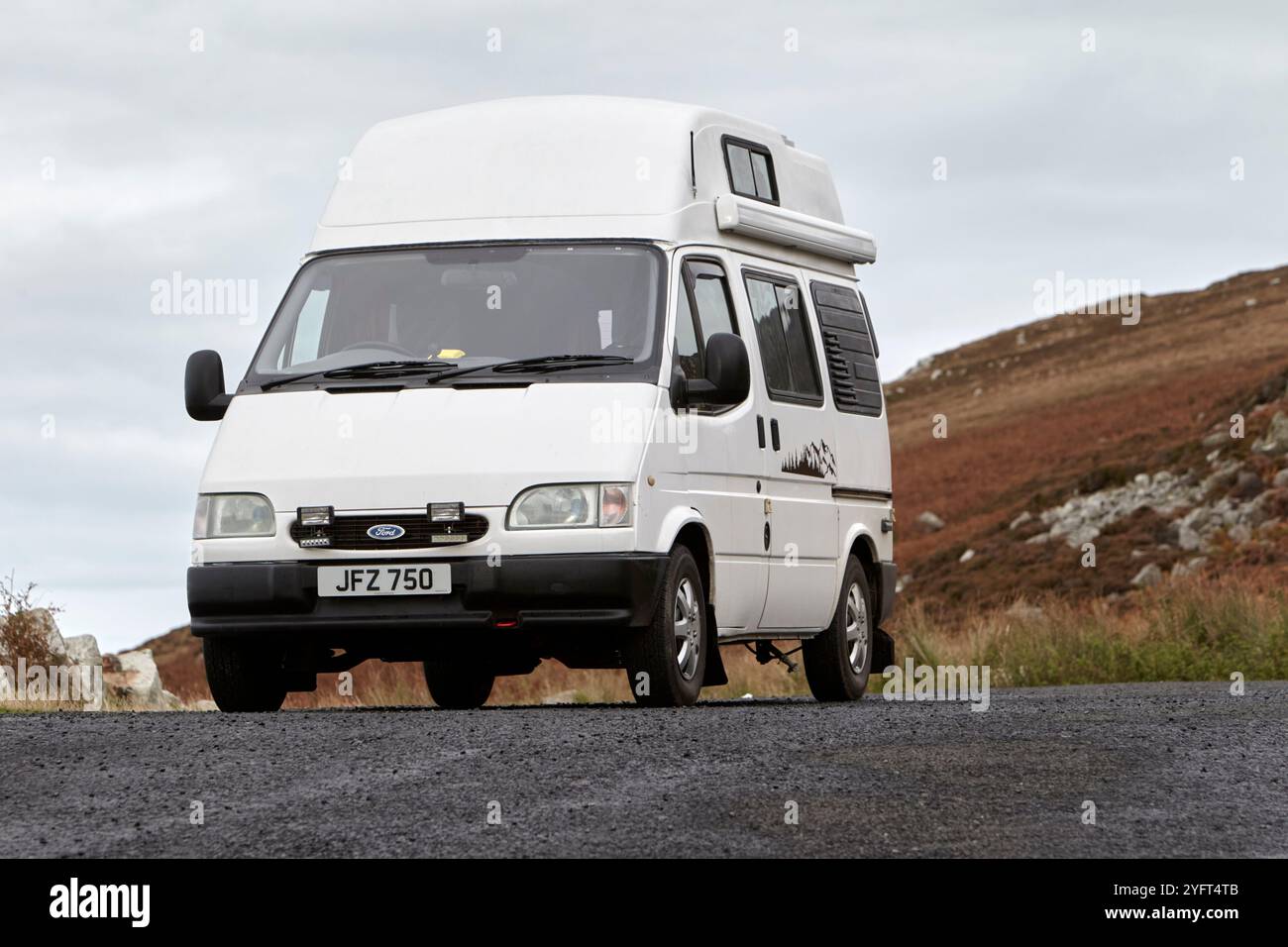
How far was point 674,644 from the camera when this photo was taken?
10.6m

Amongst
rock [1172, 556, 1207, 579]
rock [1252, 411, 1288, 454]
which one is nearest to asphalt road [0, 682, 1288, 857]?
rock [1172, 556, 1207, 579]

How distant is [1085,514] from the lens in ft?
158

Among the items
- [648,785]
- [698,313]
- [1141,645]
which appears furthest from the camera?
[1141,645]

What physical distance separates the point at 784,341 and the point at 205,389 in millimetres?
3426

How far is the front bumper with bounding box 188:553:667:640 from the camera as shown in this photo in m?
10.2

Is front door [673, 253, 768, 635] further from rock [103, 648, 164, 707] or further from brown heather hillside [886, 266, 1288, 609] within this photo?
brown heather hillside [886, 266, 1288, 609]

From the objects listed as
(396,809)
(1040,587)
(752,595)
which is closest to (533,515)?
(752,595)

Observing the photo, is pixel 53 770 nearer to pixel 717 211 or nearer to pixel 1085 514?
pixel 717 211

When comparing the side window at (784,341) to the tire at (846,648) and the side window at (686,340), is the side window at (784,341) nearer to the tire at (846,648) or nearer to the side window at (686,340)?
the side window at (686,340)

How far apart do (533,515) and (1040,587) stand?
33.2 meters

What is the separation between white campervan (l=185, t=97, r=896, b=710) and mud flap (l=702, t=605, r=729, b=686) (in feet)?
0.11

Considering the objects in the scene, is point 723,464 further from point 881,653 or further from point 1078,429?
point 1078,429

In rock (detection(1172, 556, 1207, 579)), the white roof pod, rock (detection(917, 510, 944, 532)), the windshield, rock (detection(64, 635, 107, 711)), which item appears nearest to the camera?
the windshield

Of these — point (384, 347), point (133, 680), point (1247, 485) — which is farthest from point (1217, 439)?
point (384, 347)
